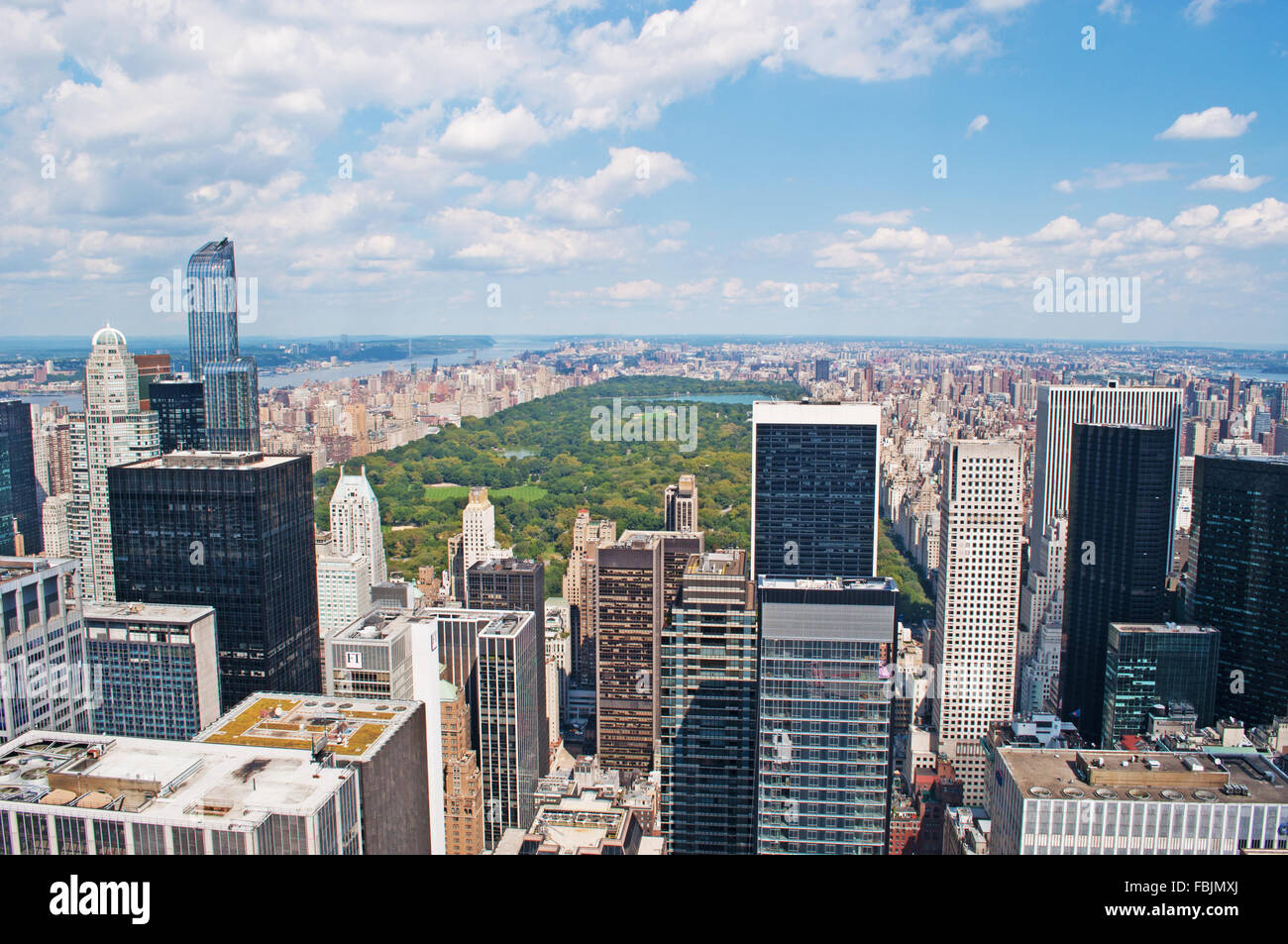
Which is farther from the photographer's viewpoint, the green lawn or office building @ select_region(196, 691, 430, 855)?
the green lawn

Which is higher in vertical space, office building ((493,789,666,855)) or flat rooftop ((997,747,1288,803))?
flat rooftop ((997,747,1288,803))

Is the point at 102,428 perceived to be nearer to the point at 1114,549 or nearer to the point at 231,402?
the point at 231,402

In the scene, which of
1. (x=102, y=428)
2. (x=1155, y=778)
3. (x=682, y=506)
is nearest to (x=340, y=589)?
(x=102, y=428)

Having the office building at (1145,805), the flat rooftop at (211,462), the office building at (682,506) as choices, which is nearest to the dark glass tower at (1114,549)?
the office building at (682,506)

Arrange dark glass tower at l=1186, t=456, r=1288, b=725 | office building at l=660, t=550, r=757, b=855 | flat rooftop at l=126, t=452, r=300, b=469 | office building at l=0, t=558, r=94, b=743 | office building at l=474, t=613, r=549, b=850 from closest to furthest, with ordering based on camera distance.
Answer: office building at l=0, t=558, r=94, b=743
office building at l=660, t=550, r=757, b=855
flat rooftop at l=126, t=452, r=300, b=469
office building at l=474, t=613, r=549, b=850
dark glass tower at l=1186, t=456, r=1288, b=725

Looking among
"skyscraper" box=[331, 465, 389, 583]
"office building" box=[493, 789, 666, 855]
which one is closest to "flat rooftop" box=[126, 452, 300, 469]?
"office building" box=[493, 789, 666, 855]

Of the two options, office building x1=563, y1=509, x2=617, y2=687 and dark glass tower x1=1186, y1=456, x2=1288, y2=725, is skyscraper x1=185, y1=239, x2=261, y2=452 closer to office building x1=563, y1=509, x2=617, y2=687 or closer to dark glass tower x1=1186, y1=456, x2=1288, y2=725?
office building x1=563, y1=509, x2=617, y2=687
